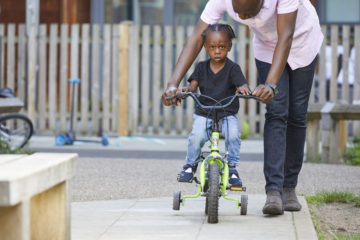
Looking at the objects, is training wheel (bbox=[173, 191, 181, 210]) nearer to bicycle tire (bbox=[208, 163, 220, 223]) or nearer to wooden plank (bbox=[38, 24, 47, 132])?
bicycle tire (bbox=[208, 163, 220, 223])

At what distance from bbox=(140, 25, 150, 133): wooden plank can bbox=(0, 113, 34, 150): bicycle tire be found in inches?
88.2

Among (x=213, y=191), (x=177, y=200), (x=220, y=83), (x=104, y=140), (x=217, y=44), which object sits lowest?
(x=104, y=140)

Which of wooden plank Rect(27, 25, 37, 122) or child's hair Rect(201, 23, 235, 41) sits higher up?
child's hair Rect(201, 23, 235, 41)

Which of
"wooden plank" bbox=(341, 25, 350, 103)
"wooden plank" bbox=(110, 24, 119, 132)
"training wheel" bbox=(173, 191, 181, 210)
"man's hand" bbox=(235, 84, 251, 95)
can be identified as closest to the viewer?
"man's hand" bbox=(235, 84, 251, 95)

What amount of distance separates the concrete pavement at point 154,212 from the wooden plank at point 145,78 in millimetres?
3644

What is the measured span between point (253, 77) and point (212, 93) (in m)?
7.02

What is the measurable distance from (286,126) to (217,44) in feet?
2.32

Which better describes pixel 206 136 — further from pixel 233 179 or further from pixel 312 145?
pixel 312 145

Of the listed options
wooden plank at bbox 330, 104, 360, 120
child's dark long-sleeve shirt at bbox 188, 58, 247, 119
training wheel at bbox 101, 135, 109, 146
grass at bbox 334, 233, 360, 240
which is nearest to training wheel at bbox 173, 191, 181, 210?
child's dark long-sleeve shirt at bbox 188, 58, 247, 119

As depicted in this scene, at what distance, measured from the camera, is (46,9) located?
576 inches

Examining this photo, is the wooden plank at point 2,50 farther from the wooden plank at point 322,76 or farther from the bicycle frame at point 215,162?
the bicycle frame at point 215,162

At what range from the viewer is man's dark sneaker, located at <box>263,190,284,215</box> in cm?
476

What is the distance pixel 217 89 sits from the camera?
486cm

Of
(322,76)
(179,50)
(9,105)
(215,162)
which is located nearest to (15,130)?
(9,105)
